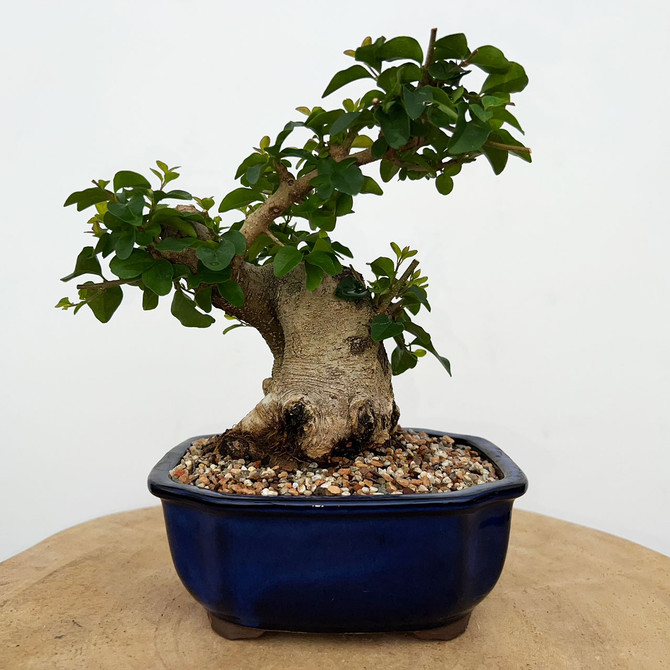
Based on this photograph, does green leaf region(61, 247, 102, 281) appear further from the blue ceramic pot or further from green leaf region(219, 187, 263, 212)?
the blue ceramic pot

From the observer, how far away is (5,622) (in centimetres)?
111

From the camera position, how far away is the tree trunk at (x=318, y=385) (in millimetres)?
1104

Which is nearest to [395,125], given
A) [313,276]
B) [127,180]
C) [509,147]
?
[509,147]

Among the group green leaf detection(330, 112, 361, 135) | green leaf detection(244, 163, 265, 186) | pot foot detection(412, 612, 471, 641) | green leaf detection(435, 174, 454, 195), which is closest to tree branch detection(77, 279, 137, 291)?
green leaf detection(244, 163, 265, 186)

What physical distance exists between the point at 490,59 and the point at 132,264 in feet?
1.71

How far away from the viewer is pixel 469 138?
2.90ft

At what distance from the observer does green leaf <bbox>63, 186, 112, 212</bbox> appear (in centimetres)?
99

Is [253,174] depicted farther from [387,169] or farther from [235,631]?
[235,631]

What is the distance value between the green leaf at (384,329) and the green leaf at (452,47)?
0.39 meters

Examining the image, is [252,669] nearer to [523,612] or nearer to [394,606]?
[394,606]

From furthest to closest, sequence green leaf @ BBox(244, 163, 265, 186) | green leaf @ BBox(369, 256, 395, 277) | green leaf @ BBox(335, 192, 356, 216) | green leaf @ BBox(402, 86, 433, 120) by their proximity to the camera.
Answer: green leaf @ BBox(369, 256, 395, 277) → green leaf @ BBox(335, 192, 356, 216) → green leaf @ BBox(244, 163, 265, 186) → green leaf @ BBox(402, 86, 433, 120)

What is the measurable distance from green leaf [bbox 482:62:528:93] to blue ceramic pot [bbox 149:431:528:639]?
51cm

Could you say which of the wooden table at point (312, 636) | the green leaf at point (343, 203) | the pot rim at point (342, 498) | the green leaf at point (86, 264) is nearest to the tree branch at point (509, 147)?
the green leaf at point (343, 203)

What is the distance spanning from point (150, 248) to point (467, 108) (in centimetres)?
46
